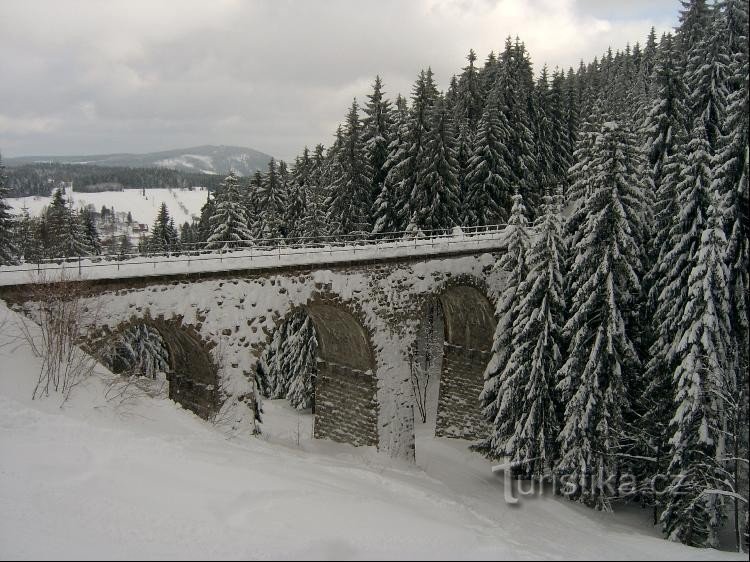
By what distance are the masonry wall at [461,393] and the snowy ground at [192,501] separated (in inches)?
444

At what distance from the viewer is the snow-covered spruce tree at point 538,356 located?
22844 mm

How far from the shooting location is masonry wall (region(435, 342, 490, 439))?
30688 mm

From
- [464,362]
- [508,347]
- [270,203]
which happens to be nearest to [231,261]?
[508,347]

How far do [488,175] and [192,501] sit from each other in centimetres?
3073

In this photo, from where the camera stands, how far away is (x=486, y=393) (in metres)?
26.2

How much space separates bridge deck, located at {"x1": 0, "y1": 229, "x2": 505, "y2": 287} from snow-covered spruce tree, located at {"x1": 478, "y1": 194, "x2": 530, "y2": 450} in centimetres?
373

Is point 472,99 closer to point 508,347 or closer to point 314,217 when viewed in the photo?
point 314,217

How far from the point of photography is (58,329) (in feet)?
53.8

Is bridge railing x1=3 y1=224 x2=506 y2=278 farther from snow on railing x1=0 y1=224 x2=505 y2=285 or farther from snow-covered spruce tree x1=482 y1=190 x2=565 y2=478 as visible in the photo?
snow-covered spruce tree x1=482 y1=190 x2=565 y2=478

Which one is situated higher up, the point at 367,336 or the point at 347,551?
the point at 367,336

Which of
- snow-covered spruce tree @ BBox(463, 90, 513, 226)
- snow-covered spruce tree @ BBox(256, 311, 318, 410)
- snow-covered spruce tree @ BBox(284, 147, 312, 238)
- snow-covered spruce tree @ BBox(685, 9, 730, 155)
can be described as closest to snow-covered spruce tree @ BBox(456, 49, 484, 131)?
snow-covered spruce tree @ BBox(463, 90, 513, 226)

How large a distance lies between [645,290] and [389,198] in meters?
19.1

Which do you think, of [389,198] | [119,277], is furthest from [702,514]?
[389,198]

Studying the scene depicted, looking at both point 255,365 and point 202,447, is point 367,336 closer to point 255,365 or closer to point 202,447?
point 255,365
